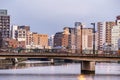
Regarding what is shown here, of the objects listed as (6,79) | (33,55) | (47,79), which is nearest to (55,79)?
(47,79)

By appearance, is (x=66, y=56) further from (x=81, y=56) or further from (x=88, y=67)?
(x=88, y=67)

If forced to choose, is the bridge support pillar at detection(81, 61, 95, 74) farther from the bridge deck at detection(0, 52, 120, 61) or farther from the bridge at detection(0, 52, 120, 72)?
the bridge deck at detection(0, 52, 120, 61)

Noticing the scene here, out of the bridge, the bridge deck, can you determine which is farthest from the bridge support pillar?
the bridge deck

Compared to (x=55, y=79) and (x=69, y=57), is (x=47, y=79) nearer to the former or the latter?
(x=55, y=79)

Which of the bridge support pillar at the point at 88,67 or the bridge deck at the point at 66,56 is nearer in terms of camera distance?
the bridge deck at the point at 66,56

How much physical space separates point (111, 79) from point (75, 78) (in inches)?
276

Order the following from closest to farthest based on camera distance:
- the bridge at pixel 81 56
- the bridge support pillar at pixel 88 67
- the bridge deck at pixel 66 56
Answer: the bridge deck at pixel 66 56, the bridge at pixel 81 56, the bridge support pillar at pixel 88 67

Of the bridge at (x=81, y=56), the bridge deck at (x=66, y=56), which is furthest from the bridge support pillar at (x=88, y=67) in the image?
the bridge deck at (x=66, y=56)

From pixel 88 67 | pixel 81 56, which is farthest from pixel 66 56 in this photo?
pixel 88 67

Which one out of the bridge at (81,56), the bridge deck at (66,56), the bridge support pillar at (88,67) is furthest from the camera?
the bridge support pillar at (88,67)

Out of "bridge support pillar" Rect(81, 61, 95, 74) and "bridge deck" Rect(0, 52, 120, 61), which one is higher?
"bridge deck" Rect(0, 52, 120, 61)

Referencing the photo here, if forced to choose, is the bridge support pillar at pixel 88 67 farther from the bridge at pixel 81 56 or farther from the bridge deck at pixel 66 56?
the bridge deck at pixel 66 56

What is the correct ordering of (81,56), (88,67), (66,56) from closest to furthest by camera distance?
(66,56) → (81,56) → (88,67)

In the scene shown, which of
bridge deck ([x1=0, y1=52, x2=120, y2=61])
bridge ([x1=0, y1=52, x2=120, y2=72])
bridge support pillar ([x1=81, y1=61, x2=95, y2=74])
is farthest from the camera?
bridge support pillar ([x1=81, y1=61, x2=95, y2=74])
